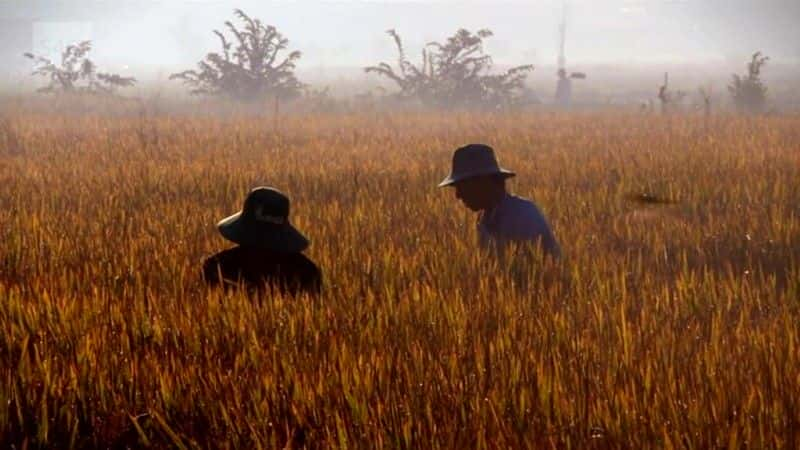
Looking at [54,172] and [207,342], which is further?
[54,172]

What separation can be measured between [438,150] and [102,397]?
828 cm

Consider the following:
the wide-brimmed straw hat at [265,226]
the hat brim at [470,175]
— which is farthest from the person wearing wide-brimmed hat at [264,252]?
the hat brim at [470,175]

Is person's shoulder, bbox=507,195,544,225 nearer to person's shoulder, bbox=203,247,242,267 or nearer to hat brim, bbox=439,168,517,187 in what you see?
hat brim, bbox=439,168,517,187

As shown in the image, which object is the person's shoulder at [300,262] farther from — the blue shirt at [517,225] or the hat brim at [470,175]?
the blue shirt at [517,225]

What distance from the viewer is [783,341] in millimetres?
3324

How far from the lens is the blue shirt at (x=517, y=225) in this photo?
4.88 m

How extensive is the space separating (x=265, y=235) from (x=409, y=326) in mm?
735

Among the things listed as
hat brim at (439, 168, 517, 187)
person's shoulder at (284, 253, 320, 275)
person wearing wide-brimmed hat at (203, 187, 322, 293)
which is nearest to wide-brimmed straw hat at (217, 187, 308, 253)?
person wearing wide-brimmed hat at (203, 187, 322, 293)

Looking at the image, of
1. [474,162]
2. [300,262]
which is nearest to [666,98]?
[474,162]

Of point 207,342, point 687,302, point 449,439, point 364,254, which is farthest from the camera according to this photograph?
point 364,254

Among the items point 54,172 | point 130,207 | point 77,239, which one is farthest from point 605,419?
point 54,172

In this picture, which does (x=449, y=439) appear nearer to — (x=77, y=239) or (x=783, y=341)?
(x=783, y=341)

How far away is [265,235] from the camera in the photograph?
3883 mm

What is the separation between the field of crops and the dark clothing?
5.8 inches
